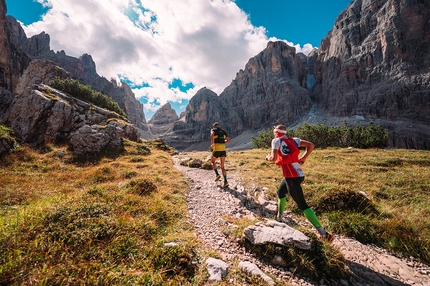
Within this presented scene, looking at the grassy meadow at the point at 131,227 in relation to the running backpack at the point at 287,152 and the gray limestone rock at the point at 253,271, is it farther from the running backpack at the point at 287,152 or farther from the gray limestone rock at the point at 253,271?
the running backpack at the point at 287,152

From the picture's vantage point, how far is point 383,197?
8305mm

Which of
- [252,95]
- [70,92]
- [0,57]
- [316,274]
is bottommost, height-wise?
[316,274]

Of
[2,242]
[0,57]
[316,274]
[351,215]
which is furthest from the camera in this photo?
[0,57]

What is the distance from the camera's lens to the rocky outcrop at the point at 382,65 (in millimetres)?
104188

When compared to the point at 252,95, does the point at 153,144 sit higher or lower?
lower

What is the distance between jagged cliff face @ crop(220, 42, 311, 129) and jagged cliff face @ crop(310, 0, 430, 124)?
976 inches

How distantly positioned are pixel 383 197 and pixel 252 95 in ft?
619

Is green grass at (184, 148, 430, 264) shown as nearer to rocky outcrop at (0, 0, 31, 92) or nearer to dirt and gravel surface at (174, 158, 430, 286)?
dirt and gravel surface at (174, 158, 430, 286)

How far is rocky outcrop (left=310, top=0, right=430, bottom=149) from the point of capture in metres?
104

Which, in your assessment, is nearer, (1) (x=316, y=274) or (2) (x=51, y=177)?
(1) (x=316, y=274)

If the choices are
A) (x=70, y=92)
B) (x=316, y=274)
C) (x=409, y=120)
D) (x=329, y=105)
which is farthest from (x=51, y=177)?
(x=329, y=105)

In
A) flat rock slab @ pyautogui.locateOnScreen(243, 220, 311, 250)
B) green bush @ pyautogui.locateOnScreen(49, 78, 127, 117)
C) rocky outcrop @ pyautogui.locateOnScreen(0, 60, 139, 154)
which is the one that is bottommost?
flat rock slab @ pyautogui.locateOnScreen(243, 220, 311, 250)

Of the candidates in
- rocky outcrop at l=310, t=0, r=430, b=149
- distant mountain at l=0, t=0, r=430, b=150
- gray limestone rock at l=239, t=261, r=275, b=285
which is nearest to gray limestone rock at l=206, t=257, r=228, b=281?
gray limestone rock at l=239, t=261, r=275, b=285

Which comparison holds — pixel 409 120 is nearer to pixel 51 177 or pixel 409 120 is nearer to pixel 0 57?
pixel 51 177
